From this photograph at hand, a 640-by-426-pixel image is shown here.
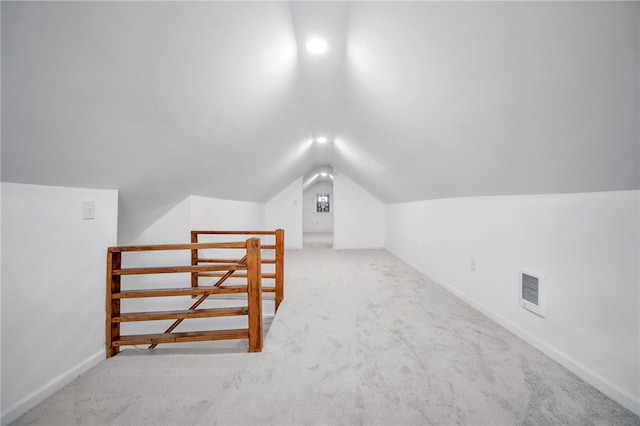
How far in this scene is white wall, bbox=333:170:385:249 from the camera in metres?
7.04

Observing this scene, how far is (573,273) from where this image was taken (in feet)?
5.39

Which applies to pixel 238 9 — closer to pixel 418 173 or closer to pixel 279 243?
pixel 279 243

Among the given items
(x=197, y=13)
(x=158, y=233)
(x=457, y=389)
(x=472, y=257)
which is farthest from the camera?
(x=158, y=233)

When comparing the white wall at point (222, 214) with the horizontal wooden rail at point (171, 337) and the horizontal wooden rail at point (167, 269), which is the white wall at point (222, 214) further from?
the horizontal wooden rail at point (171, 337)

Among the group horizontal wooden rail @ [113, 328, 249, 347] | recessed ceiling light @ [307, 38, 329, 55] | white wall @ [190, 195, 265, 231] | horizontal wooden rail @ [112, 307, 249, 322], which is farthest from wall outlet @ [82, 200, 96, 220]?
recessed ceiling light @ [307, 38, 329, 55]

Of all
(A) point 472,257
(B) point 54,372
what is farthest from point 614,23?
(B) point 54,372

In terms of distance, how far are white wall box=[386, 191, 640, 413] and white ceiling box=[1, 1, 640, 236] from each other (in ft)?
0.53

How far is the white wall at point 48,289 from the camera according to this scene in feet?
4.28

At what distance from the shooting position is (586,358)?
155 centimetres

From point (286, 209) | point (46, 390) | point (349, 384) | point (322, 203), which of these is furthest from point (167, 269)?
point (322, 203)

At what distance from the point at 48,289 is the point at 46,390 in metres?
0.56

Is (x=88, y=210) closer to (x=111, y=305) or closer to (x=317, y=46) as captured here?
(x=111, y=305)

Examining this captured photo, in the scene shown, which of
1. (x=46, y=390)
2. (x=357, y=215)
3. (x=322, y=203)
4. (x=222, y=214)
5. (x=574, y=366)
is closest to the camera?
(x=46, y=390)

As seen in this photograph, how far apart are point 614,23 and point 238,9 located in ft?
5.33
